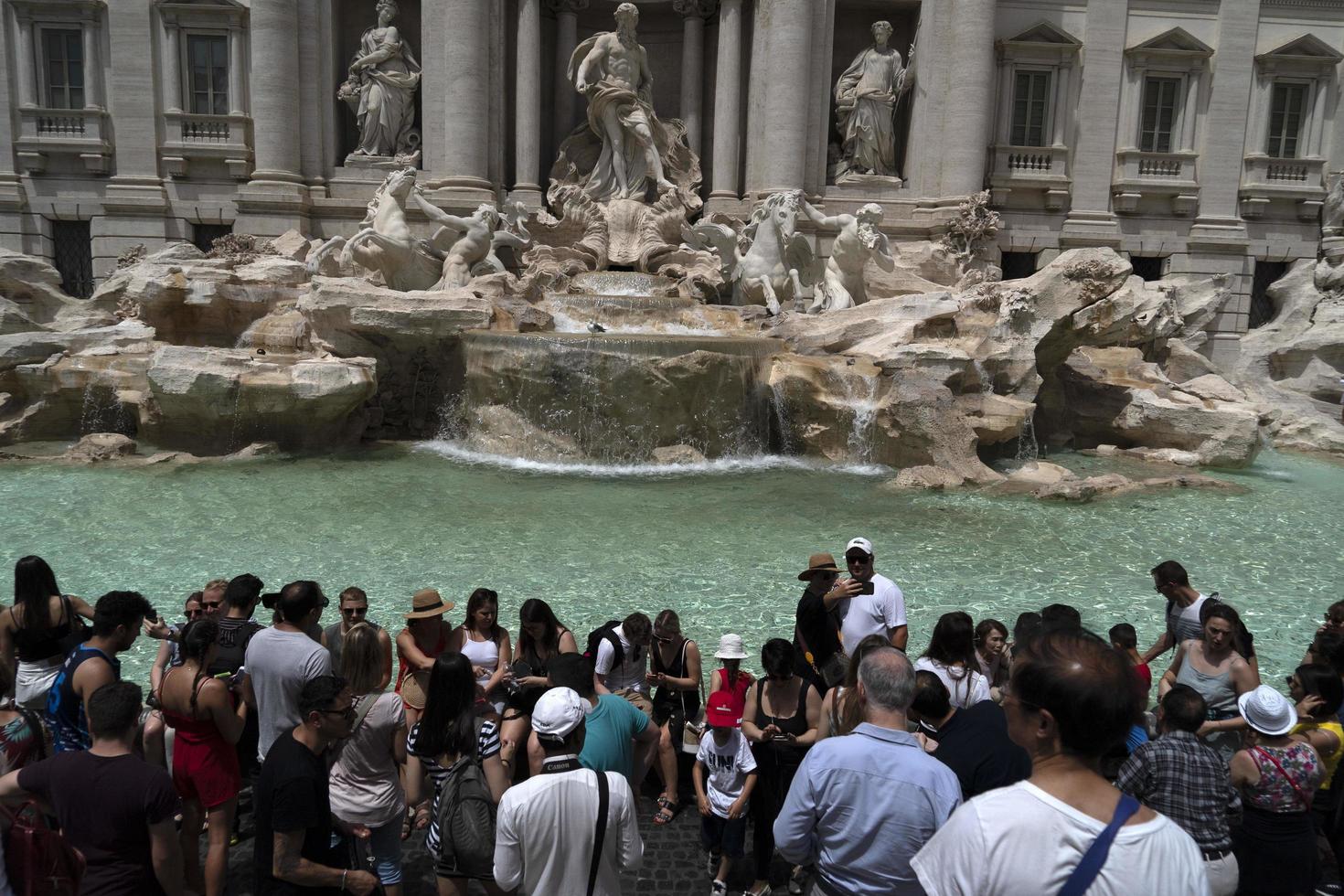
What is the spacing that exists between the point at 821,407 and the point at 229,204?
38.5 ft

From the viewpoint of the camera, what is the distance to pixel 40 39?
15.6 meters

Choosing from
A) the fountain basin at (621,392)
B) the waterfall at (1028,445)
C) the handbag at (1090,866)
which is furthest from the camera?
the waterfall at (1028,445)

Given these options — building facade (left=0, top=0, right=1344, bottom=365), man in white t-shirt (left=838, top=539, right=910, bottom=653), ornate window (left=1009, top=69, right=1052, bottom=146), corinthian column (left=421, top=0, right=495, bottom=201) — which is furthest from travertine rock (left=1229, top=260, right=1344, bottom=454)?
corinthian column (left=421, top=0, right=495, bottom=201)

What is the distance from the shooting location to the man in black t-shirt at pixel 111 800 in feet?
7.16

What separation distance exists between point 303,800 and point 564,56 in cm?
1653

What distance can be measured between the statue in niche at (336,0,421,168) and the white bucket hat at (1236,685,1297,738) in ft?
50.5

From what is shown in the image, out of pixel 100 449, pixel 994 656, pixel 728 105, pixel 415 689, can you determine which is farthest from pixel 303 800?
pixel 728 105

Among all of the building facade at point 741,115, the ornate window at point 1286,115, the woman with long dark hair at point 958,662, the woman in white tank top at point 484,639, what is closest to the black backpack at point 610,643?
the woman in white tank top at point 484,639

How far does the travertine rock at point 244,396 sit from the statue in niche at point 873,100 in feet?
34.2

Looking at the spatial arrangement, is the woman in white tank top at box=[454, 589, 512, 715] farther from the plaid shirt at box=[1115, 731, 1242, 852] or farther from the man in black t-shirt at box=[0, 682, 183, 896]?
the plaid shirt at box=[1115, 731, 1242, 852]

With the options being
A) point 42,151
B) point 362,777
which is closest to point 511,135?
point 42,151

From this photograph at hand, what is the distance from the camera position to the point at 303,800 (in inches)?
91.7

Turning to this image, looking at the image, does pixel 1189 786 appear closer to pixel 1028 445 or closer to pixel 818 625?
pixel 818 625

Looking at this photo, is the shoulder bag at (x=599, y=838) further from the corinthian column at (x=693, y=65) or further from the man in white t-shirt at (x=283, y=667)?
the corinthian column at (x=693, y=65)
